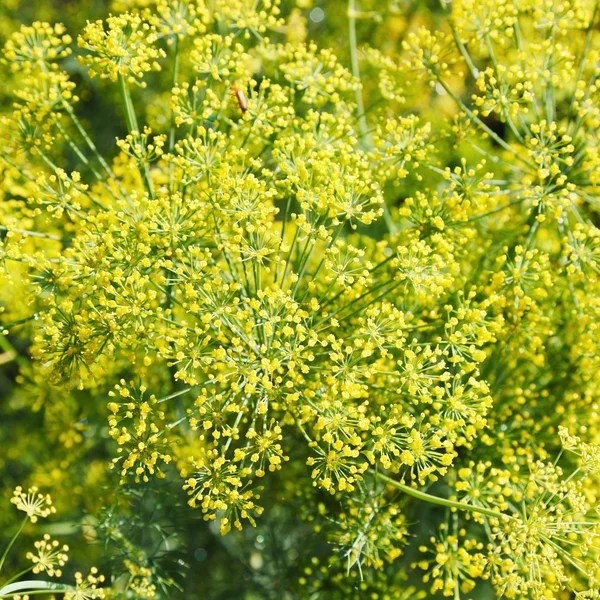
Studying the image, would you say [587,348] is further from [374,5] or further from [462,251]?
[374,5]

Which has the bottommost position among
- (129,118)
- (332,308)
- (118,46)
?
(332,308)

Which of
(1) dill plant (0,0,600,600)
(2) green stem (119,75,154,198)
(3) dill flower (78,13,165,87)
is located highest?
(3) dill flower (78,13,165,87)

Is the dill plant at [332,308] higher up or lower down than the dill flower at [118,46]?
lower down

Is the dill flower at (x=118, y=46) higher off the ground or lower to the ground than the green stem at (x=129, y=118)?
higher

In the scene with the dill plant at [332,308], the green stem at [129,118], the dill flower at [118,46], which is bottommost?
the dill plant at [332,308]

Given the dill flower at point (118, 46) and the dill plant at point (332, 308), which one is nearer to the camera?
the dill plant at point (332, 308)

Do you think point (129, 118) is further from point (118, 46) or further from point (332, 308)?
point (332, 308)

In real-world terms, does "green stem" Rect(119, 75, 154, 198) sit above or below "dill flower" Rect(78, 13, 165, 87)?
below

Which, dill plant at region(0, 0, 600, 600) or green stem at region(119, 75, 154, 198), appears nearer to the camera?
dill plant at region(0, 0, 600, 600)

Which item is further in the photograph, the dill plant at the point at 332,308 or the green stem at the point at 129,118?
the green stem at the point at 129,118

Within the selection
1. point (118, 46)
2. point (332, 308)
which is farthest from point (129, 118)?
point (332, 308)
